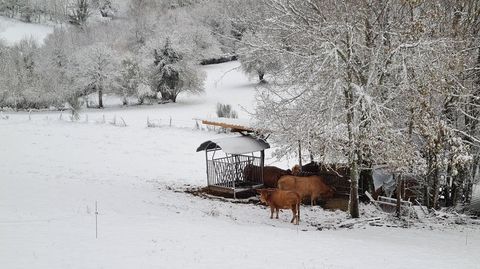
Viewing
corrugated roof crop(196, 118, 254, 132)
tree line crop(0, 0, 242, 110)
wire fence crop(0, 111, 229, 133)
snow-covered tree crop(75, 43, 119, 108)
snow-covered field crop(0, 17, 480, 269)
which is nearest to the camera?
snow-covered field crop(0, 17, 480, 269)

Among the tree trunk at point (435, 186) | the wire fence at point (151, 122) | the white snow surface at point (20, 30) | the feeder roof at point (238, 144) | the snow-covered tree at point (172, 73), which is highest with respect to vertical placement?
the white snow surface at point (20, 30)

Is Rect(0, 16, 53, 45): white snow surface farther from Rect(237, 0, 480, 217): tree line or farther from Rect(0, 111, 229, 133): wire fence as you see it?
Rect(237, 0, 480, 217): tree line

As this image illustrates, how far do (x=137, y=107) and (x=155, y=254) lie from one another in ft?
132

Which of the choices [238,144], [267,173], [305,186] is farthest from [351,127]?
[267,173]

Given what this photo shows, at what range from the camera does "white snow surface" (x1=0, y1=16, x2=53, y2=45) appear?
79.8 metres

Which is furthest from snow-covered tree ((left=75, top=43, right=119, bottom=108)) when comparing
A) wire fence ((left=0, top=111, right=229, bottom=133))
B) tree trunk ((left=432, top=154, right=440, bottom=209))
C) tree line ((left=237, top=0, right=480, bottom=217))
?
tree trunk ((left=432, top=154, right=440, bottom=209))

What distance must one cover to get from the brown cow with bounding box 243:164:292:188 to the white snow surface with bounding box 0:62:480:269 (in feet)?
7.66

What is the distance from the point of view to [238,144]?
17672 millimetres

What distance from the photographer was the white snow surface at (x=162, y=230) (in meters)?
9.24

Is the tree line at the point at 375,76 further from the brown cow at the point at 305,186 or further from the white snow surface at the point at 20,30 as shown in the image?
the white snow surface at the point at 20,30

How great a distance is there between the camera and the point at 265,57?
14266 millimetres

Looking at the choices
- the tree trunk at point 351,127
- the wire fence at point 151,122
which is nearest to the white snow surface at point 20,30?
the wire fence at point 151,122

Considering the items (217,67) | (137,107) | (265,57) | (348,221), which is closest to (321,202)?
(348,221)

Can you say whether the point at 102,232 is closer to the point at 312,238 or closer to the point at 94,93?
the point at 312,238
